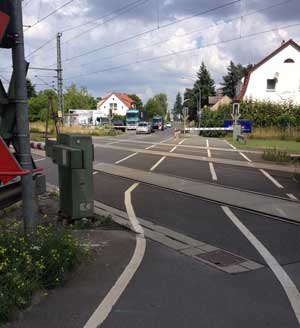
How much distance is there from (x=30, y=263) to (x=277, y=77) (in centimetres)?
4943

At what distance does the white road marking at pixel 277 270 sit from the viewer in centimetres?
439

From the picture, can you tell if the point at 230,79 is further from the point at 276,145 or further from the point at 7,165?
the point at 7,165

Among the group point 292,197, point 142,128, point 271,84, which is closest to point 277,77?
point 271,84

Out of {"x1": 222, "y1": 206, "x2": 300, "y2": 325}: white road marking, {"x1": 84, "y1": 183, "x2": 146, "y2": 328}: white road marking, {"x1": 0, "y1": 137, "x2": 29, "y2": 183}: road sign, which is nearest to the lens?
{"x1": 84, "y1": 183, "x2": 146, "y2": 328}: white road marking

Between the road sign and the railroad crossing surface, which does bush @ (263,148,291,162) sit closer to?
the railroad crossing surface

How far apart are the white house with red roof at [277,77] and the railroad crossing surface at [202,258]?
39.5 meters

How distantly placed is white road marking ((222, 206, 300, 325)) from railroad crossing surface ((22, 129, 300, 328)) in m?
0.01

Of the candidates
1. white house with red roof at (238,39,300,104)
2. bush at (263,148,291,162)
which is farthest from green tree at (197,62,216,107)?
bush at (263,148,291,162)

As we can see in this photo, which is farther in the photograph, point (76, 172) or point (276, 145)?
point (276, 145)

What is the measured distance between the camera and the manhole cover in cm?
561

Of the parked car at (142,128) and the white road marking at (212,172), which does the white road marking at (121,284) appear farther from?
the parked car at (142,128)

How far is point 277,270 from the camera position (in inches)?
210

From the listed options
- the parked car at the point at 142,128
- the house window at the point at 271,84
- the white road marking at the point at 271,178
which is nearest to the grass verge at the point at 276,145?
the white road marking at the point at 271,178

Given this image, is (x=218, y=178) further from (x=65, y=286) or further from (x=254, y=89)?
(x=254, y=89)
